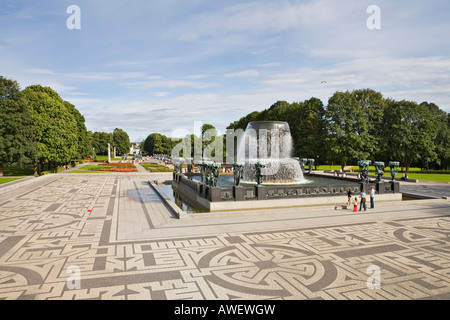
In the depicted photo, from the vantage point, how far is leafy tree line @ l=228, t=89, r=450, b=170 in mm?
47438

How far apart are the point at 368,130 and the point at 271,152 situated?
30948mm

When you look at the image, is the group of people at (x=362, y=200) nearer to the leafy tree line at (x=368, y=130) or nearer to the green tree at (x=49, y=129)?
the leafy tree line at (x=368, y=130)

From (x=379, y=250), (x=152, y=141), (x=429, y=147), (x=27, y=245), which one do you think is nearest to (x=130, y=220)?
(x=27, y=245)

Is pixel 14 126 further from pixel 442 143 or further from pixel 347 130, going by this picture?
pixel 442 143

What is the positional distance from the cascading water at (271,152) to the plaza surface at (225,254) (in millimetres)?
9046

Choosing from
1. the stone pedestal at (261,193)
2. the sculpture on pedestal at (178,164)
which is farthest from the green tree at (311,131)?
the stone pedestal at (261,193)

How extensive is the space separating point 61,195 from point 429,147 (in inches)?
2124

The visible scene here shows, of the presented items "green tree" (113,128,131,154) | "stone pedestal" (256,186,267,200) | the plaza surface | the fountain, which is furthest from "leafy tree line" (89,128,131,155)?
"stone pedestal" (256,186,267,200)

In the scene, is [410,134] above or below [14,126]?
below

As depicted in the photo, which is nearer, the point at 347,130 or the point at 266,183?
the point at 266,183

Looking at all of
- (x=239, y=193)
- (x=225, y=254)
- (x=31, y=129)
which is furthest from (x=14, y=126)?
(x=225, y=254)

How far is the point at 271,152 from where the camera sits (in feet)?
94.7

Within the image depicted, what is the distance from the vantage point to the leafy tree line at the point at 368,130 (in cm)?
4744
